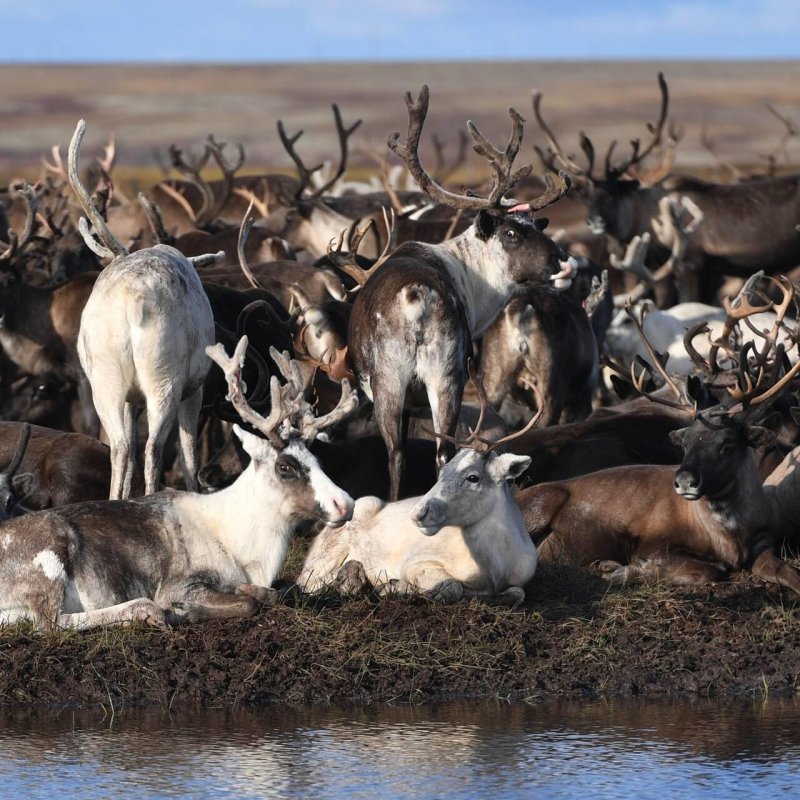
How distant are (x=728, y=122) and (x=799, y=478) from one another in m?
78.1

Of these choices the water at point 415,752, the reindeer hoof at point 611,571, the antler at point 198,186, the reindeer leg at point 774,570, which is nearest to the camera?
the water at point 415,752

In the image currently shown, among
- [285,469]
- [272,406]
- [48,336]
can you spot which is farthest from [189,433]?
[48,336]

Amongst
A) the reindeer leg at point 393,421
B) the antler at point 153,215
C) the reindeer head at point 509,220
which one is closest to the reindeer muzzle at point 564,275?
the reindeer head at point 509,220

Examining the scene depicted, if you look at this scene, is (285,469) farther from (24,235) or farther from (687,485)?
(24,235)

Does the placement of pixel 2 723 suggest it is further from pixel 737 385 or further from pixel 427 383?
pixel 737 385

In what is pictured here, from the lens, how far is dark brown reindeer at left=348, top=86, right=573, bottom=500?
10.1 metres

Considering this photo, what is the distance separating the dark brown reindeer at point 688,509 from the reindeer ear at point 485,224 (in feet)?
4.98

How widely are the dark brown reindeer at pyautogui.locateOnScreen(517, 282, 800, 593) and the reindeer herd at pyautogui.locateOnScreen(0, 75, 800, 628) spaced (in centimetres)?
1

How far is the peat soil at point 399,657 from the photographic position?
7824mm

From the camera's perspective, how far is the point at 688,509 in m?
9.95

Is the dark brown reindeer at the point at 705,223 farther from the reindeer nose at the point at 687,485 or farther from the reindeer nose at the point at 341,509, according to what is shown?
the reindeer nose at the point at 341,509

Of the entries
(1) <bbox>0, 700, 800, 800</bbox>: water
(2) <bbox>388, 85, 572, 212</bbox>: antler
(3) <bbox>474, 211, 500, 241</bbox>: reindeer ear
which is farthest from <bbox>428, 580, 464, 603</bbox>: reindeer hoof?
(2) <bbox>388, 85, 572, 212</bbox>: antler

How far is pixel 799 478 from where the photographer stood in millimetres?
10023

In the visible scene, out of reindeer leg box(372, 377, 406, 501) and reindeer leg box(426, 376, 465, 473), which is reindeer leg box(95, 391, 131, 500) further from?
reindeer leg box(426, 376, 465, 473)
